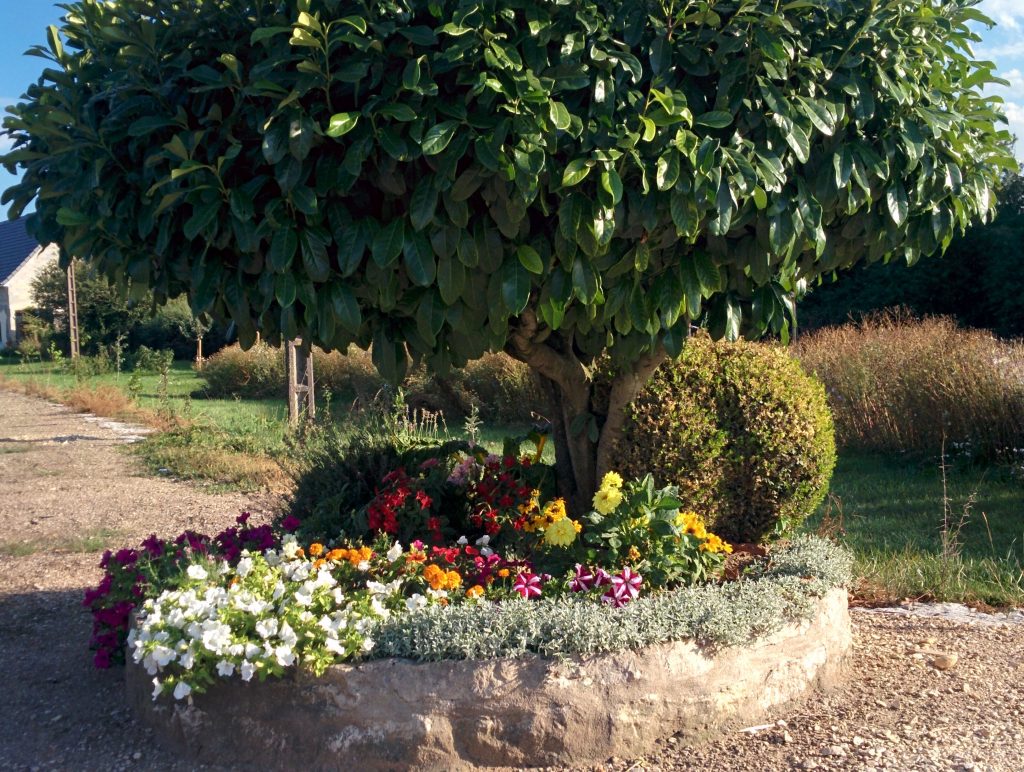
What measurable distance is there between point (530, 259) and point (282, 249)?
0.85 meters

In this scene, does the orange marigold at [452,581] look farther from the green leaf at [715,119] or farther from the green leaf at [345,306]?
the green leaf at [715,119]

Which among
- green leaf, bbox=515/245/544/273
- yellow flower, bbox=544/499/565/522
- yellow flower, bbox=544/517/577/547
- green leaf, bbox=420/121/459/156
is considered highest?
green leaf, bbox=420/121/459/156

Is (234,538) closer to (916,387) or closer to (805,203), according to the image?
(805,203)

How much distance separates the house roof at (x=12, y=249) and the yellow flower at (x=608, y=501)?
128 feet

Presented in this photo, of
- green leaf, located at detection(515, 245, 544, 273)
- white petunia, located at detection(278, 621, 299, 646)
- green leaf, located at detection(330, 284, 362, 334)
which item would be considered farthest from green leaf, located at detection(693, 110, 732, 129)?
white petunia, located at detection(278, 621, 299, 646)

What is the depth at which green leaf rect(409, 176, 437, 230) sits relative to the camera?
10.5ft

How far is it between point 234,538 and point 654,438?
2164 millimetres

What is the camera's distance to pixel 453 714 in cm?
330

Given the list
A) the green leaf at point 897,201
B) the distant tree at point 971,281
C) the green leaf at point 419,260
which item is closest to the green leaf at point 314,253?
the green leaf at point 419,260

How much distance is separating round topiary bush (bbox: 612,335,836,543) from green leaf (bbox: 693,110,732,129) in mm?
1779

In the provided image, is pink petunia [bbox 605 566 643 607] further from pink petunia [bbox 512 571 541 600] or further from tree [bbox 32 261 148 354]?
tree [bbox 32 261 148 354]

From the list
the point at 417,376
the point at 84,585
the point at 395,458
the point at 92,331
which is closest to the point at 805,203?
the point at 395,458

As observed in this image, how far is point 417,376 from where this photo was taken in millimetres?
15398

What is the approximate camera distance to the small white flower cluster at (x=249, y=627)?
10.8ft
